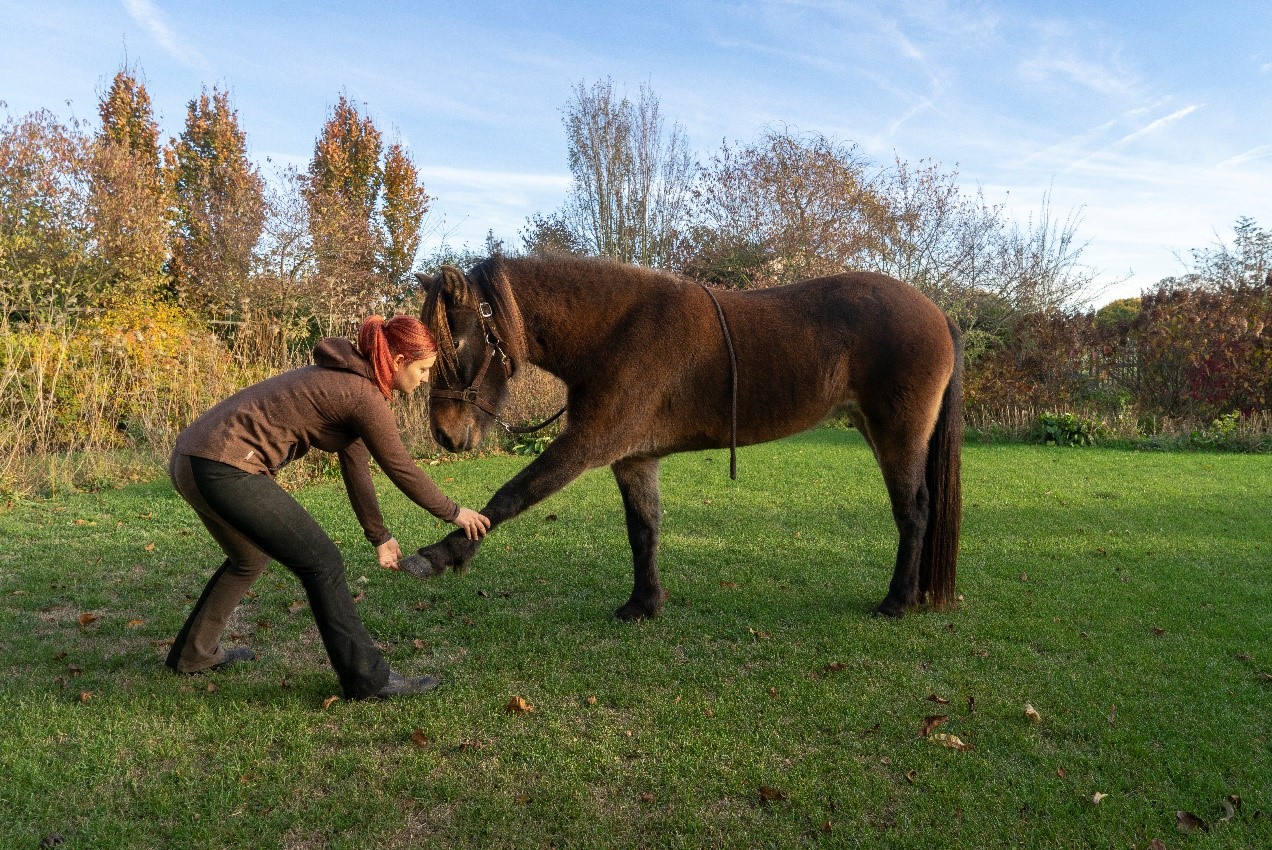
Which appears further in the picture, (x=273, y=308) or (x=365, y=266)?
(x=365, y=266)

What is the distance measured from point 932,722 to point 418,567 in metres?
2.47

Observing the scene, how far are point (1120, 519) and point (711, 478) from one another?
482 centimetres

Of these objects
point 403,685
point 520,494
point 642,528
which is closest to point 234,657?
point 403,685

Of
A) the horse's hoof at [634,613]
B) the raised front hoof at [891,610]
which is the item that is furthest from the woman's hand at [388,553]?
the raised front hoof at [891,610]

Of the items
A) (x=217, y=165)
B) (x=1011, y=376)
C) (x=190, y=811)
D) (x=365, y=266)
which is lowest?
(x=190, y=811)

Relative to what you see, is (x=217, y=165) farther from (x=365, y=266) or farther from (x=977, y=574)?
(x=977, y=574)

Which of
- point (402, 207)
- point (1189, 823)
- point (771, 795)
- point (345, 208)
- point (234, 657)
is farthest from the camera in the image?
point (402, 207)

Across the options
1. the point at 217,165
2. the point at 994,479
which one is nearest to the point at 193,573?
the point at 994,479

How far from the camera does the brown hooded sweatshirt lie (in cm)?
333

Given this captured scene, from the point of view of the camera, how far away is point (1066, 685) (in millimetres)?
3883

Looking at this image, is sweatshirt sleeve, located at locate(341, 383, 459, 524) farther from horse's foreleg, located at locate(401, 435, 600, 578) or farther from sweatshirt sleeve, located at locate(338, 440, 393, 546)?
sweatshirt sleeve, located at locate(338, 440, 393, 546)

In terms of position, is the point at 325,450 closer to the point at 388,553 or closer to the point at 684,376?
the point at 388,553

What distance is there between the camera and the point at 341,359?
344 centimetres

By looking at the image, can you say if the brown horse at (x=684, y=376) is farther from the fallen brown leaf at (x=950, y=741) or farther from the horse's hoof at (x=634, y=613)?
the fallen brown leaf at (x=950, y=741)
